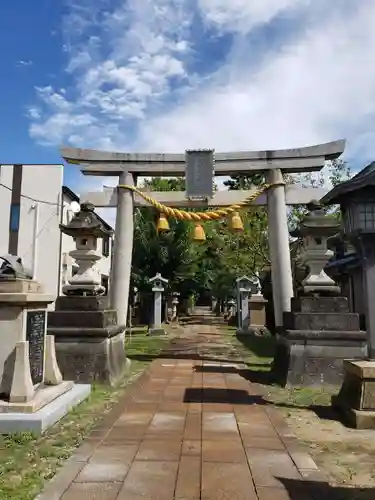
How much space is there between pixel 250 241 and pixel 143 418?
16.8 metres

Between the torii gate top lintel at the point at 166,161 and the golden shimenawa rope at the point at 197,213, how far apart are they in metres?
0.52

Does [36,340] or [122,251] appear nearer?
[36,340]

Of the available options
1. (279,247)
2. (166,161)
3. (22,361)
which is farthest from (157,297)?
(22,361)

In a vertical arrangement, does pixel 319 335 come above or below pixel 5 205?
below

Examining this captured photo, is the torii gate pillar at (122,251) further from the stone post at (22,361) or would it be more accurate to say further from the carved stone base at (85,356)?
the stone post at (22,361)

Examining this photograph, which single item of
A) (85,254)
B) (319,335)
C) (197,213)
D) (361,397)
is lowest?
(361,397)

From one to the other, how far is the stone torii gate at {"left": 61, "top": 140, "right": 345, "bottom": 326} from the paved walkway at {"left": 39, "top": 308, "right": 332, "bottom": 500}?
4.32 meters

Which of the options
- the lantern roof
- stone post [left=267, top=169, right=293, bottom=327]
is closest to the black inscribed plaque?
the lantern roof

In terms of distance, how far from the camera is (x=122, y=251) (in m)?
11.2

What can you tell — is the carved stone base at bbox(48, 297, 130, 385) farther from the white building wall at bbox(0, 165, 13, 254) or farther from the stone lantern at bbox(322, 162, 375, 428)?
the white building wall at bbox(0, 165, 13, 254)

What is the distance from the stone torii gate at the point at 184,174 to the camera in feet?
36.2

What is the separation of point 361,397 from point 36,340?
14.8ft

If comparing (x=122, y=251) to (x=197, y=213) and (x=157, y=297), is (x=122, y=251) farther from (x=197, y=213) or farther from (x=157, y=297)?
(x=157, y=297)

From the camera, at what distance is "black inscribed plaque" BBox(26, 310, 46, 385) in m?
5.88
